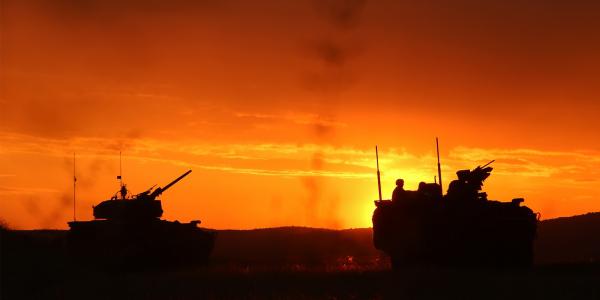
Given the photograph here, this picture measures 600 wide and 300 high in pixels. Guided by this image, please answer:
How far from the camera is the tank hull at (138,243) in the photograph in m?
42.0

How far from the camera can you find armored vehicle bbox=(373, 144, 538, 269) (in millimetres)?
31344

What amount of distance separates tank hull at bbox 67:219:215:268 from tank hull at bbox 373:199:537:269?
15184mm

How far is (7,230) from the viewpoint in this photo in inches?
1491

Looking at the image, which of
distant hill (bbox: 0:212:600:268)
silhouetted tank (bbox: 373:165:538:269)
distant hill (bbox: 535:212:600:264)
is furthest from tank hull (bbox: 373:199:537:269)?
distant hill (bbox: 535:212:600:264)

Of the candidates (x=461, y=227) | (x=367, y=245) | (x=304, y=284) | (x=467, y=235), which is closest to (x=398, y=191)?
(x=461, y=227)

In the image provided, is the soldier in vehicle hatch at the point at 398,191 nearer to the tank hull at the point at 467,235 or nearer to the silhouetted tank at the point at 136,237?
the tank hull at the point at 467,235

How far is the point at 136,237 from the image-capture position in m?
42.4

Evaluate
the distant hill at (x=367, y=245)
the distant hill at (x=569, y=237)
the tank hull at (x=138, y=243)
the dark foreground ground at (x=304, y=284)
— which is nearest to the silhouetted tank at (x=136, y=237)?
the tank hull at (x=138, y=243)

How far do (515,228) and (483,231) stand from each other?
1.34 metres

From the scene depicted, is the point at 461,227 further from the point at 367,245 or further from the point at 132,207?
the point at 367,245

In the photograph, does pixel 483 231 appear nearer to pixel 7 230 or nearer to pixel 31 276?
pixel 31 276

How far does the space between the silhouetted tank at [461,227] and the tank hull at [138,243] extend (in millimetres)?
14745

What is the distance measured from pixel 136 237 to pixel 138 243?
0.42 metres

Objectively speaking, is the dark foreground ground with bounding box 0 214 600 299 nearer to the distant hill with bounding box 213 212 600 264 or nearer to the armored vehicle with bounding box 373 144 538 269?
the armored vehicle with bounding box 373 144 538 269
